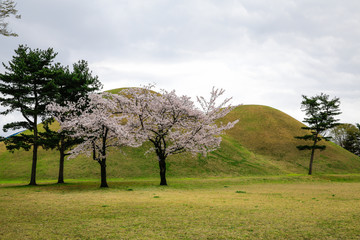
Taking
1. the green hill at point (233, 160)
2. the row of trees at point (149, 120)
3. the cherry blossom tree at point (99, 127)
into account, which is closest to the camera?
the cherry blossom tree at point (99, 127)

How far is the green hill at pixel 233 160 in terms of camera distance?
5009 cm

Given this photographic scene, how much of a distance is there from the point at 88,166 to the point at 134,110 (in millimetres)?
23557

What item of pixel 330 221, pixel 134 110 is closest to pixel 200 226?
pixel 330 221

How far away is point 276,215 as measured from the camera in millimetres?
13172

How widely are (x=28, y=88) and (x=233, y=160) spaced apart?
45.9 m

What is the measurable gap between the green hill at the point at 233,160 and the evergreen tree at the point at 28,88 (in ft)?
44.4

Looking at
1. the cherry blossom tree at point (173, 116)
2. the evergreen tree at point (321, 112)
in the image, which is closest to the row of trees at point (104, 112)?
the cherry blossom tree at point (173, 116)

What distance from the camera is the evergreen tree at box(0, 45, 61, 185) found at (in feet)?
114

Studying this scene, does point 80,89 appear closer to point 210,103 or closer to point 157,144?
point 157,144

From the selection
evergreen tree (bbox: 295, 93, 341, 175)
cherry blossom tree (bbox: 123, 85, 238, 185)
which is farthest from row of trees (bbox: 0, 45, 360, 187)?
evergreen tree (bbox: 295, 93, 341, 175)

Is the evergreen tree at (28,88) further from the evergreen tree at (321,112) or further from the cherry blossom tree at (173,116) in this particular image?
the evergreen tree at (321,112)

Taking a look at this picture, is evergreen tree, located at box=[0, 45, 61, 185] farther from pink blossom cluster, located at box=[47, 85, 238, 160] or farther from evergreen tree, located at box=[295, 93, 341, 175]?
evergreen tree, located at box=[295, 93, 341, 175]

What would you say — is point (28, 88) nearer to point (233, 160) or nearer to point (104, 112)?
point (104, 112)

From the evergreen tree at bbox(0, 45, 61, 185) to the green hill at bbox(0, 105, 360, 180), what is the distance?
13528 millimetres
